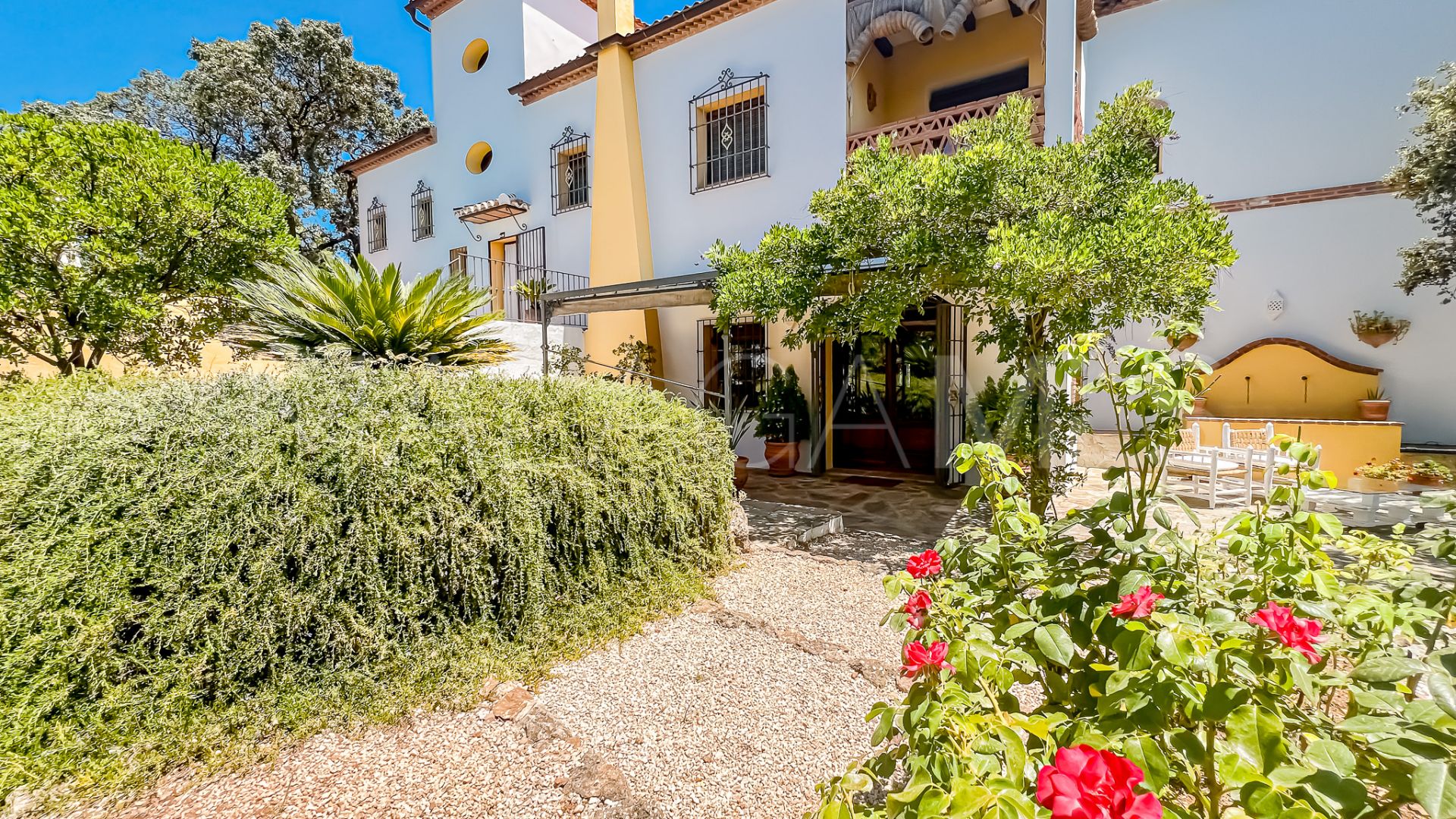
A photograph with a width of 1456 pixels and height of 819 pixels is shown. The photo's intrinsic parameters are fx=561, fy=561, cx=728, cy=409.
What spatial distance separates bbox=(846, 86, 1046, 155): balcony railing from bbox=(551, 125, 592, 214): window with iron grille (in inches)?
229

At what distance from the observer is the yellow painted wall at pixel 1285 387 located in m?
9.22

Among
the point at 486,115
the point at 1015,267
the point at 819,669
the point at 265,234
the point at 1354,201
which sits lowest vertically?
the point at 819,669

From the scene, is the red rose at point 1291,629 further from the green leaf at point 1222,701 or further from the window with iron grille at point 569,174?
the window with iron grille at point 569,174

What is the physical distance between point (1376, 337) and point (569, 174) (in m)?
14.5

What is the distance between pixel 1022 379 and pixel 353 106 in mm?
23606

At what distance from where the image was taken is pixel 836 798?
1137 millimetres

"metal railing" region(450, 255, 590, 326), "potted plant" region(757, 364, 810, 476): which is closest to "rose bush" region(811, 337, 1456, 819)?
"potted plant" region(757, 364, 810, 476)

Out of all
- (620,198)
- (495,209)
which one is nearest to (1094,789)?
(620,198)

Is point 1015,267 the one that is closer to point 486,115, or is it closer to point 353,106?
point 486,115

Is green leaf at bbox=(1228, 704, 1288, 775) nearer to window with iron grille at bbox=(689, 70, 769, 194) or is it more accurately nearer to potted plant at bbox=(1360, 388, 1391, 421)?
window with iron grille at bbox=(689, 70, 769, 194)

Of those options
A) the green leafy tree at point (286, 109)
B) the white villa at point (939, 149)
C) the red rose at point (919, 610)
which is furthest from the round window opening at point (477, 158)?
the red rose at point (919, 610)

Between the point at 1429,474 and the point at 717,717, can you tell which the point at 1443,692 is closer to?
the point at 717,717

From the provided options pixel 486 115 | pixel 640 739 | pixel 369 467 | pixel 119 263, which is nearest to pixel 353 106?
pixel 486 115

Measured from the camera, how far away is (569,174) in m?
11.8
